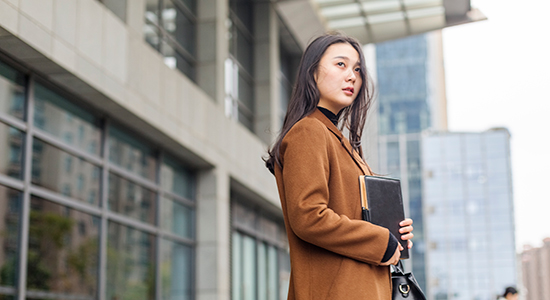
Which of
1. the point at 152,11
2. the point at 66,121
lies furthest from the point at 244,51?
the point at 66,121

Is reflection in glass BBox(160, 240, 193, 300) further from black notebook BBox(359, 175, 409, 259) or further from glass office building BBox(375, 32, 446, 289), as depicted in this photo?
glass office building BBox(375, 32, 446, 289)

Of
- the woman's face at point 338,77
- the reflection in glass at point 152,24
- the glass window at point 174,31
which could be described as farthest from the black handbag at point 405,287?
the reflection in glass at point 152,24

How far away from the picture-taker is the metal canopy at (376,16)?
1852cm

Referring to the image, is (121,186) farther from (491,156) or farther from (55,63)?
(491,156)

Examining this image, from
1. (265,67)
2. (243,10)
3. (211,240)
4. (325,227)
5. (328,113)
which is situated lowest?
(325,227)

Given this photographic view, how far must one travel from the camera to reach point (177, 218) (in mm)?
13227

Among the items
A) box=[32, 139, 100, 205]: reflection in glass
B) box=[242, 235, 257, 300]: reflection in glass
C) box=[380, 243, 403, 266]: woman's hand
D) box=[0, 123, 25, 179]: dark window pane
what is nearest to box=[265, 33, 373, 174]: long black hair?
box=[380, 243, 403, 266]: woman's hand

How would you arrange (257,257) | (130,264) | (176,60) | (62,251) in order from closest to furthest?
(62,251) → (130,264) → (176,60) → (257,257)

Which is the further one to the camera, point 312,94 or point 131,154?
point 131,154

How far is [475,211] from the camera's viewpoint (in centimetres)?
8550

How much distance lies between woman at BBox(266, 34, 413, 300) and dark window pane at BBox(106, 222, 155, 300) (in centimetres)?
814

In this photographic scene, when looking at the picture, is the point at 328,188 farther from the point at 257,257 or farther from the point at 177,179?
the point at 257,257

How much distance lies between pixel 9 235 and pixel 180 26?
724cm

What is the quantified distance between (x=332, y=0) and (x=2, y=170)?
42.1 ft
